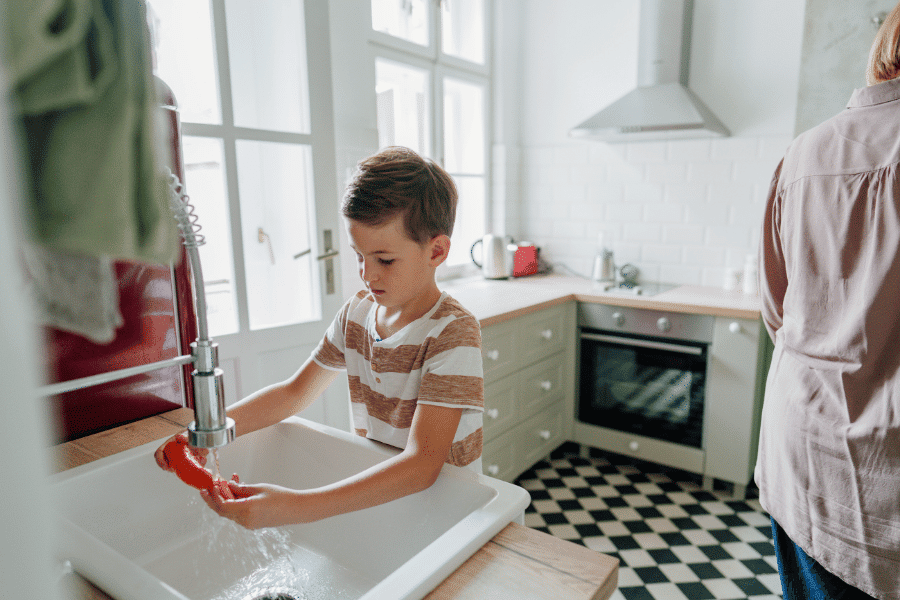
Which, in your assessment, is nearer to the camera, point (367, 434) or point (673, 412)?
point (367, 434)

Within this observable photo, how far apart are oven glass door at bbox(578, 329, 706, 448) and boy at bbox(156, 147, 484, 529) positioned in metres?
1.54

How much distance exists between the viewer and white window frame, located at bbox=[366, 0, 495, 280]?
7.88 ft

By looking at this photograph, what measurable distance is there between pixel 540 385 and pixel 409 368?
1560mm

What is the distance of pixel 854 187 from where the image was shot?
96 cm

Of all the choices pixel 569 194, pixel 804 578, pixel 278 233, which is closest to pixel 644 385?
pixel 569 194

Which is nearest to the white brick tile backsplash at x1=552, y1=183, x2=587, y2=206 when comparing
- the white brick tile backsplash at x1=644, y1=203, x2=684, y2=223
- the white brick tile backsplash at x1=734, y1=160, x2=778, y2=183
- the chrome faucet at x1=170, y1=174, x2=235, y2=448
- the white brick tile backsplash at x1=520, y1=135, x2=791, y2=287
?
the white brick tile backsplash at x1=520, y1=135, x2=791, y2=287

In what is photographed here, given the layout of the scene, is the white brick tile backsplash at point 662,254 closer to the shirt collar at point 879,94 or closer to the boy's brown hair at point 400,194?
the shirt collar at point 879,94

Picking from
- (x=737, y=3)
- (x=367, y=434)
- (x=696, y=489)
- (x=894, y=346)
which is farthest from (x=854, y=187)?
(x=737, y=3)

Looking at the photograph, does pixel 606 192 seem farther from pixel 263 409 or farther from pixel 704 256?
pixel 263 409

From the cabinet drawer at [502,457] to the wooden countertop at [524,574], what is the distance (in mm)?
1529

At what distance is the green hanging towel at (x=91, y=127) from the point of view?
113 mm

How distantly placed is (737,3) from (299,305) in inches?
89.8

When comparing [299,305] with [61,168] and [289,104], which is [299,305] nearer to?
[289,104]

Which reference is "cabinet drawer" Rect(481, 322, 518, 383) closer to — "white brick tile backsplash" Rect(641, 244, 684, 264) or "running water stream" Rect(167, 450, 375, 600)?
"white brick tile backsplash" Rect(641, 244, 684, 264)
